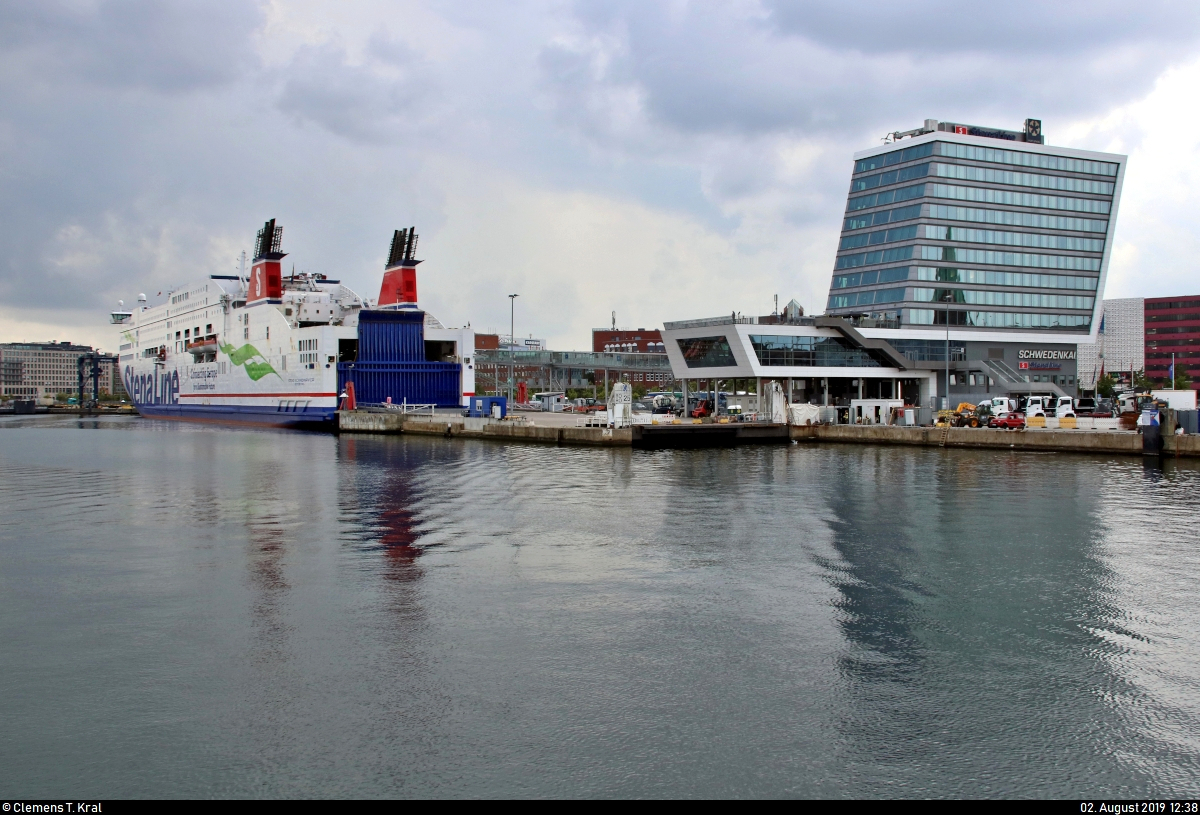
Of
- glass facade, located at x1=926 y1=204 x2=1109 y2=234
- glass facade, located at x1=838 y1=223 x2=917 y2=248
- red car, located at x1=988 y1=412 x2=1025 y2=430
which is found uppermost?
glass facade, located at x1=926 y1=204 x2=1109 y2=234

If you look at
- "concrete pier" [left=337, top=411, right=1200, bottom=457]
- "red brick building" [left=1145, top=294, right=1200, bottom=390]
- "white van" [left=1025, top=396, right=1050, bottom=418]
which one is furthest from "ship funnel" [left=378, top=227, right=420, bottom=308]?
"red brick building" [left=1145, top=294, right=1200, bottom=390]

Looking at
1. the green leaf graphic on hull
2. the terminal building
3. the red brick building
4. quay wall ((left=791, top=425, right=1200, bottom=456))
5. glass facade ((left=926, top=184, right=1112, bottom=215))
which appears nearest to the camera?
quay wall ((left=791, top=425, right=1200, bottom=456))

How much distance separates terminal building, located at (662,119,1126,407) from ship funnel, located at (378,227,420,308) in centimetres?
2276

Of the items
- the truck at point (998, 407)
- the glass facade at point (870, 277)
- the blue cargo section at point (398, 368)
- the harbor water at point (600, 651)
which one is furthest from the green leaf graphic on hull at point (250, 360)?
the truck at point (998, 407)

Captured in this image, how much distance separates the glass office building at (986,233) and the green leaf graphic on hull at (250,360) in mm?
53734

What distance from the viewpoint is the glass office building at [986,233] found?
78.0m

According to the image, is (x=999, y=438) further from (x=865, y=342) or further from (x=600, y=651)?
(x=600, y=651)

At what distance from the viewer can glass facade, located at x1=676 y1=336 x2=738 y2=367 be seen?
7194cm

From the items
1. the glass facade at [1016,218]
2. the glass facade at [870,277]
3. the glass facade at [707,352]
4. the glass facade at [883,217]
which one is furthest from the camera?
the glass facade at [870,277]

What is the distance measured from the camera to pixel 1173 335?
156 metres

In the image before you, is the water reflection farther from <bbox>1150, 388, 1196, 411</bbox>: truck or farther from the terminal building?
<bbox>1150, 388, 1196, 411</bbox>: truck

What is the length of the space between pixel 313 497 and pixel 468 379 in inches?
1877

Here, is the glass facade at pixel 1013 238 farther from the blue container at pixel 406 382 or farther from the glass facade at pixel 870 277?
the blue container at pixel 406 382

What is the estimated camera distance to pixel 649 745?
943 cm
